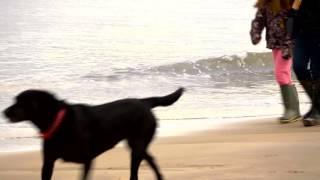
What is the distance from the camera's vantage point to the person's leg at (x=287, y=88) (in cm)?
691

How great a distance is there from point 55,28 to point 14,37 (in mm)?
2339

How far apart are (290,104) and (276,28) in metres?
0.72

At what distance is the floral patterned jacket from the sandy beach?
0.71m

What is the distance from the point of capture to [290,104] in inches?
274

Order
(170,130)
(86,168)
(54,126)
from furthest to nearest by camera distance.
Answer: (170,130) → (86,168) → (54,126)

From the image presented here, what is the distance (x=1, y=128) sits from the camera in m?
7.55

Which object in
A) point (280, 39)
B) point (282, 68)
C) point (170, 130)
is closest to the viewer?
point (280, 39)

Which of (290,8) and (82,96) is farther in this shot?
(82,96)

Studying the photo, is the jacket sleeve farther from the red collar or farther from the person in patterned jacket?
the red collar

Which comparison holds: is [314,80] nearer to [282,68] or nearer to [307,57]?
[307,57]

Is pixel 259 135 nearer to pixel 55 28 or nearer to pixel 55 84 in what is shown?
pixel 55 84

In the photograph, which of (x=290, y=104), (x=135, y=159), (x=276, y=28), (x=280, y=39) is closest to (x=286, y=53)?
(x=280, y=39)

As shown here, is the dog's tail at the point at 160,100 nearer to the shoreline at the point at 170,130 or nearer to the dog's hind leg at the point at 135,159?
the dog's hind leg at the point at 135,159

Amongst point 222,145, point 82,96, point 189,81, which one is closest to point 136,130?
point 222,145
